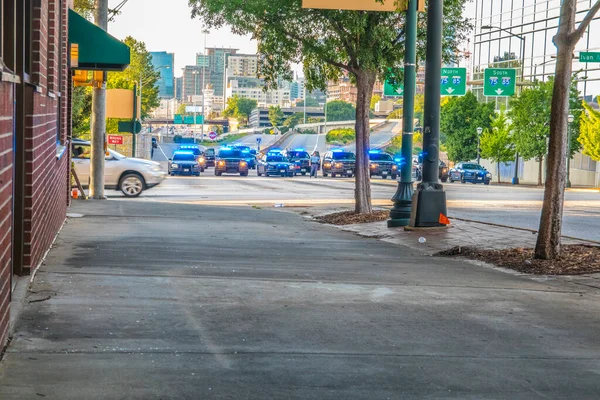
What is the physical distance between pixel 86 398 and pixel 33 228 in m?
4.23

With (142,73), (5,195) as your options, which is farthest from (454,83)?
(5,195)

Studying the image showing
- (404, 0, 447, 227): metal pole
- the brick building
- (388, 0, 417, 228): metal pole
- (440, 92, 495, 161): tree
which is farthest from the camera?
(440, 92, 495, 161): tree

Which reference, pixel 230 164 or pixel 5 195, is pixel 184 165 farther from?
pixel 5 195

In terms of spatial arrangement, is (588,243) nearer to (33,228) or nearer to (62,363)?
(33,228)

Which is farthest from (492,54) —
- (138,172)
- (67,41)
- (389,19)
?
(67,41)

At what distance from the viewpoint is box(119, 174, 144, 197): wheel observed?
30.8m

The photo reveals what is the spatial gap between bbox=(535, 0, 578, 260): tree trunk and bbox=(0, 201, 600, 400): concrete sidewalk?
1.12 m

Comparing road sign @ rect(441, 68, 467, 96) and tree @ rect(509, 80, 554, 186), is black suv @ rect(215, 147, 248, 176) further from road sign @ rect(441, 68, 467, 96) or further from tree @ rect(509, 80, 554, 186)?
tree @ rect(509, 80, 554, 186)

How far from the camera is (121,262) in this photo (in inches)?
421

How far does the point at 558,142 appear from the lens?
12555 millimetres

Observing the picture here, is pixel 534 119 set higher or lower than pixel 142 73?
lower

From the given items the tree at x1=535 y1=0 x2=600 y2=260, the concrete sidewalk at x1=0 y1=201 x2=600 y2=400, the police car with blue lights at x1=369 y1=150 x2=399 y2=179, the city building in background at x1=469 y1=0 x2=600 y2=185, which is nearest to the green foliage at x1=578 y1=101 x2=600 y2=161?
the city building in background at x1=469 y1=0 x2=600 y2=185

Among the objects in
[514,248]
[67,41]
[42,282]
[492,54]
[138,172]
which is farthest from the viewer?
[492,54]

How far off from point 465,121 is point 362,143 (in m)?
62.0
